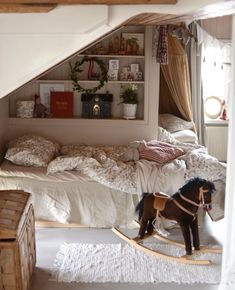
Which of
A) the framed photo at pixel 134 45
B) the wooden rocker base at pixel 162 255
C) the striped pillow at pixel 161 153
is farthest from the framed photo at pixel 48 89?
the wooden rocker base at pixel 162 255

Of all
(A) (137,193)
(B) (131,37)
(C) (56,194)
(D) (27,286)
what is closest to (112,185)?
(A) (137,193)

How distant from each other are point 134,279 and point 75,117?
2.28m

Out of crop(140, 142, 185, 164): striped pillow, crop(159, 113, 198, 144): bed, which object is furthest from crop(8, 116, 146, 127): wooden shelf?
crop(159, 113, 198, 144): bed

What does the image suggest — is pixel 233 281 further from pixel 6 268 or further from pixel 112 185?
pixel 112 185

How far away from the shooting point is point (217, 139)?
654cm

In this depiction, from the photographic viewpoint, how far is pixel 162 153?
4395mm

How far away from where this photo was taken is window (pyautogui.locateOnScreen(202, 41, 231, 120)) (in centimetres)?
652

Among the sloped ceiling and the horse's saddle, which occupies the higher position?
the sloped ceiling

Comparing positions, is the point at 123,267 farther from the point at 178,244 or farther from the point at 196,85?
the point at 196,85

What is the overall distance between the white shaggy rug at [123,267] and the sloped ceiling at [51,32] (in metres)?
1.51

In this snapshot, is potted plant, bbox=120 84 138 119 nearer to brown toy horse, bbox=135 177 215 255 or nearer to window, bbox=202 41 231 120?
brown toy horse, bbox=135 177 215 255

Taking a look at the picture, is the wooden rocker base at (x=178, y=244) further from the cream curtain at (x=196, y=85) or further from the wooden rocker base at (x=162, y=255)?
the cream curtain at (x=196, y=85)

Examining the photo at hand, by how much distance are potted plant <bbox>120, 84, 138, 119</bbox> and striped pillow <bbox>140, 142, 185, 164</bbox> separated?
57 centimetres

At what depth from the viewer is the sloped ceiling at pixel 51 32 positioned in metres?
2.64
